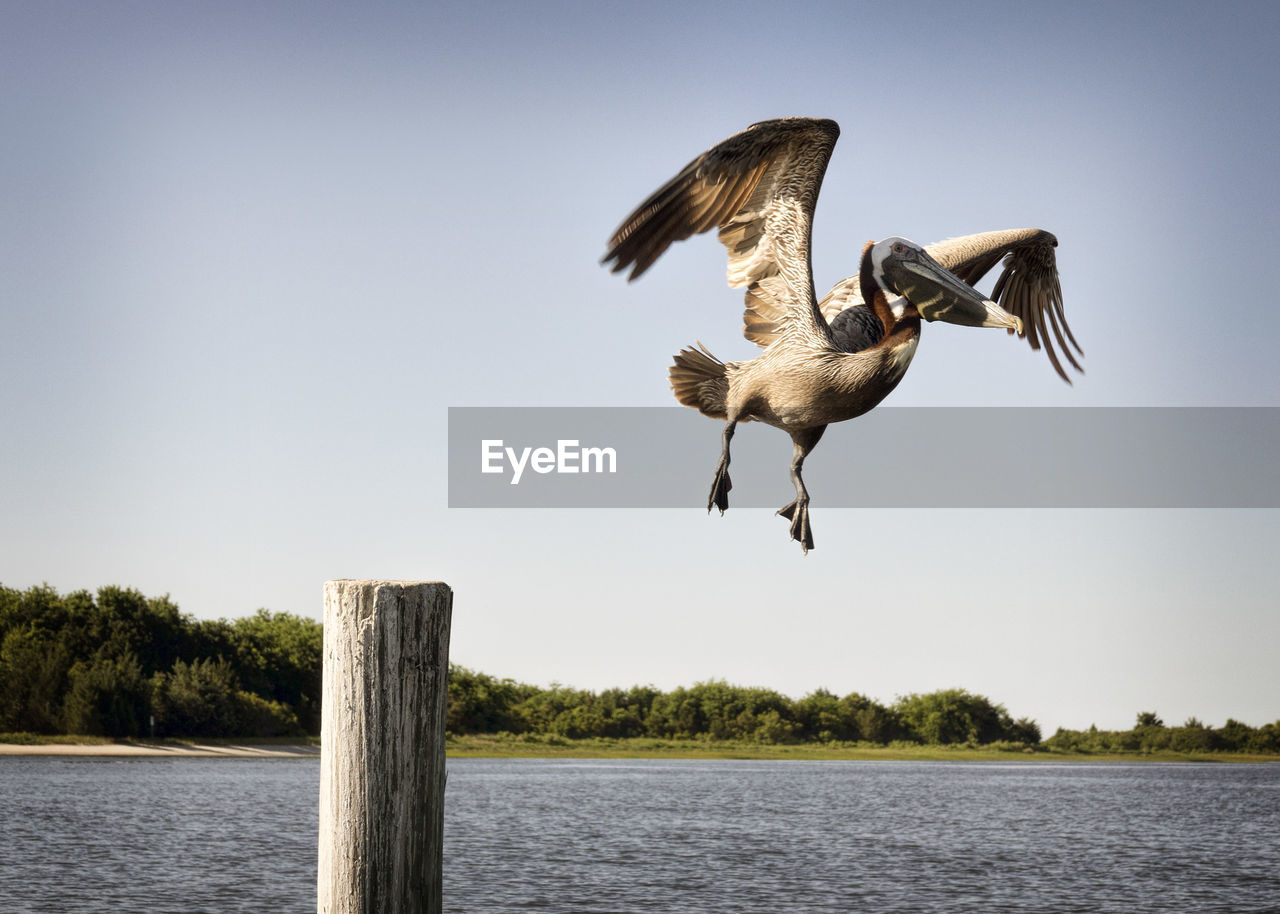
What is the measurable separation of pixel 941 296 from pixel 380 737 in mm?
2664

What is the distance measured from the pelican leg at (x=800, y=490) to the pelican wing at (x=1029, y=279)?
1900mm

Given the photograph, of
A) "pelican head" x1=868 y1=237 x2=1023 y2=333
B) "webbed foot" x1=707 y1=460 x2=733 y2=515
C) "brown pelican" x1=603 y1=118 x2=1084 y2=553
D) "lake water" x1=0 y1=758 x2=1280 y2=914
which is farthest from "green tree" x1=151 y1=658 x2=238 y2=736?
"pelican head" x1=868 y1=237 x2=1023 y2=333

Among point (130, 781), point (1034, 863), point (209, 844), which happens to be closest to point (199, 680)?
point (130, 781)

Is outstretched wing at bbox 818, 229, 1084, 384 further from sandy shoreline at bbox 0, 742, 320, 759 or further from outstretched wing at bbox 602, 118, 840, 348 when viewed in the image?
sandy shoreline at bbox 0, 742, 320, 759

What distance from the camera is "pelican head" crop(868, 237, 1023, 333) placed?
13.7ft

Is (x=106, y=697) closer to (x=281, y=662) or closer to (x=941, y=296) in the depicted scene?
(x=281, y=662)

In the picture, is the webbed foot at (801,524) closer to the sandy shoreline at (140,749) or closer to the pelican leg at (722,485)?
the pelican leg at (722,485)

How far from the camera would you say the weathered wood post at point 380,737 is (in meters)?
4.73

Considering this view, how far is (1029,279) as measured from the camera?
740 cm

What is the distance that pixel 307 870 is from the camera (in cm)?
3497

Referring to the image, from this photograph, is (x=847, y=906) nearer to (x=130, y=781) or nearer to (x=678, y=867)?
(x=678, y=867)

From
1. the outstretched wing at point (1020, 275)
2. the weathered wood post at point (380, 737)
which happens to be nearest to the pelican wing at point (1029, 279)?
the outstretched wing at point (1020, 275)

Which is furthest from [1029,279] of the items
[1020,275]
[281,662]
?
[281,662]

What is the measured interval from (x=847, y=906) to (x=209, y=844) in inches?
849
